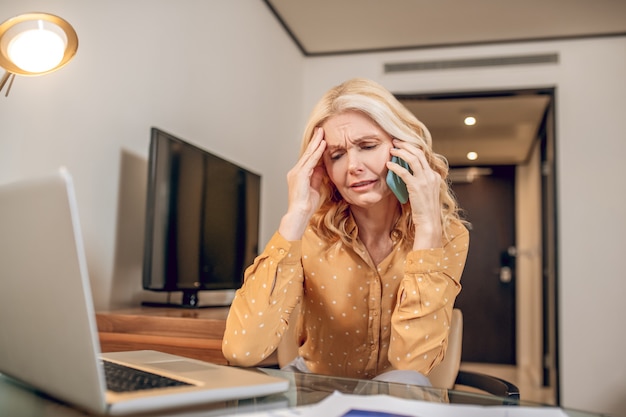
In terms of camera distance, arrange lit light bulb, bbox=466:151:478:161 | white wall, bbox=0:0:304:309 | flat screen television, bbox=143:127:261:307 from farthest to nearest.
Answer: lit light bulb, bbox=466:151:478:161 < flat screen television, bbox=143:127:261:307 < white wall, bbox=0:0:304:309

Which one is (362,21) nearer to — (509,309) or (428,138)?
(428,138)

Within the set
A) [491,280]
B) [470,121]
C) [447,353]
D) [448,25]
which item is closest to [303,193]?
[447,353]

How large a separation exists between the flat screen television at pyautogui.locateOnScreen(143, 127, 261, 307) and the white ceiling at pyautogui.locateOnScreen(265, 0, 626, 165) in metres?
1.47

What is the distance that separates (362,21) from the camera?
3.74 m

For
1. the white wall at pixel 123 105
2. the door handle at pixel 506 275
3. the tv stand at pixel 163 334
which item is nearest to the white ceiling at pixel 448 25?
the white wall at pixel 123 105

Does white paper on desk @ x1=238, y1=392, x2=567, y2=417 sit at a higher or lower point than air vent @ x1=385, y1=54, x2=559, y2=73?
lower

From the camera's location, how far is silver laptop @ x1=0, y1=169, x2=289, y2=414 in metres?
0.54

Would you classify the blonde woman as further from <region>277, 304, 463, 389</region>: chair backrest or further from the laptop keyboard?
the laptop keyboard

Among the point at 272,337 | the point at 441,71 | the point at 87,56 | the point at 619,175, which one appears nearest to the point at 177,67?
the point at 87,56

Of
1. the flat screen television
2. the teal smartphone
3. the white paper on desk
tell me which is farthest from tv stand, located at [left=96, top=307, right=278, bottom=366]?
the white paper on desk

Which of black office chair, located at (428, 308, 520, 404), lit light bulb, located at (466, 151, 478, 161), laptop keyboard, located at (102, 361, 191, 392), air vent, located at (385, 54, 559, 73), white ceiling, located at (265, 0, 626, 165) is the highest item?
white ceiling, located at (265, 0, 626, 165)

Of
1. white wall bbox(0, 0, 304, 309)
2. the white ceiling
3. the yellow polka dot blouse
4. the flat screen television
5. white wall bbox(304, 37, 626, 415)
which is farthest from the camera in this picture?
white wall bbox(304, 37, 626, 415)

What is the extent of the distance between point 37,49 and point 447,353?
3.59ft

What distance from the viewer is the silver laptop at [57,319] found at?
542 mm
